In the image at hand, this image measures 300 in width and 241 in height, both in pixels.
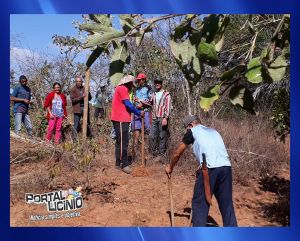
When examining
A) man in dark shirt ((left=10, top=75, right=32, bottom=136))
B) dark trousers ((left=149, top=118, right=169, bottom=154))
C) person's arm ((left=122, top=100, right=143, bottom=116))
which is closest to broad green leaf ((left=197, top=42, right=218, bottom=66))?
man in dark shirt ((left=10, top=75, right=32, bottom=136))

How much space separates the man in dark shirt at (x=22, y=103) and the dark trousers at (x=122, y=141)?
113cm

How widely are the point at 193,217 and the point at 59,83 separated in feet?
8.52

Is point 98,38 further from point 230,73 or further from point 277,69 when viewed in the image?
point 277,69

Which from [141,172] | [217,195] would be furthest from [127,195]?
[217,195]

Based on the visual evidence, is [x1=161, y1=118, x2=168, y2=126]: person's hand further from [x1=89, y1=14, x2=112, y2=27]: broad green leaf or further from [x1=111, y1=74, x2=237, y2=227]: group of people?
[x1=89, y1=14, x2=112, y2=27]: broad green leaf

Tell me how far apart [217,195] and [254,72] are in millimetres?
2534

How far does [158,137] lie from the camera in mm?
6688

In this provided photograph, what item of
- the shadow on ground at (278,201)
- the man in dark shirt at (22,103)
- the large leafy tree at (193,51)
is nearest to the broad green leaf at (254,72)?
the large leafy tree at (193,51)

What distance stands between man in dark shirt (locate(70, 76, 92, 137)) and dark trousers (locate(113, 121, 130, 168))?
365mm

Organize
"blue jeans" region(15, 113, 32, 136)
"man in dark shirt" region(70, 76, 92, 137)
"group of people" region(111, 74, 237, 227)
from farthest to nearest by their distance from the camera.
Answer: "man in dark shirt" region(70, 76, 92, 137) < "blue jeans" region(15, 113, 32, 136) < "group of people" region(111, 74, 237, 227)

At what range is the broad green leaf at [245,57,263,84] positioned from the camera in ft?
→ 6.03

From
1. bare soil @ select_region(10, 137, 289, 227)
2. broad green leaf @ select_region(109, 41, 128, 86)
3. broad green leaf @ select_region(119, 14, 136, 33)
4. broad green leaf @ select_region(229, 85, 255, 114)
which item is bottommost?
bare soil @ select_region(10, 137, 289, 227)

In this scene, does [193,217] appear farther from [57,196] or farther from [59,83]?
[59,83]

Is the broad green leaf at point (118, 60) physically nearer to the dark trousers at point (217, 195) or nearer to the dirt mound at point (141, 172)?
the dark trousers at point (217, 195)
